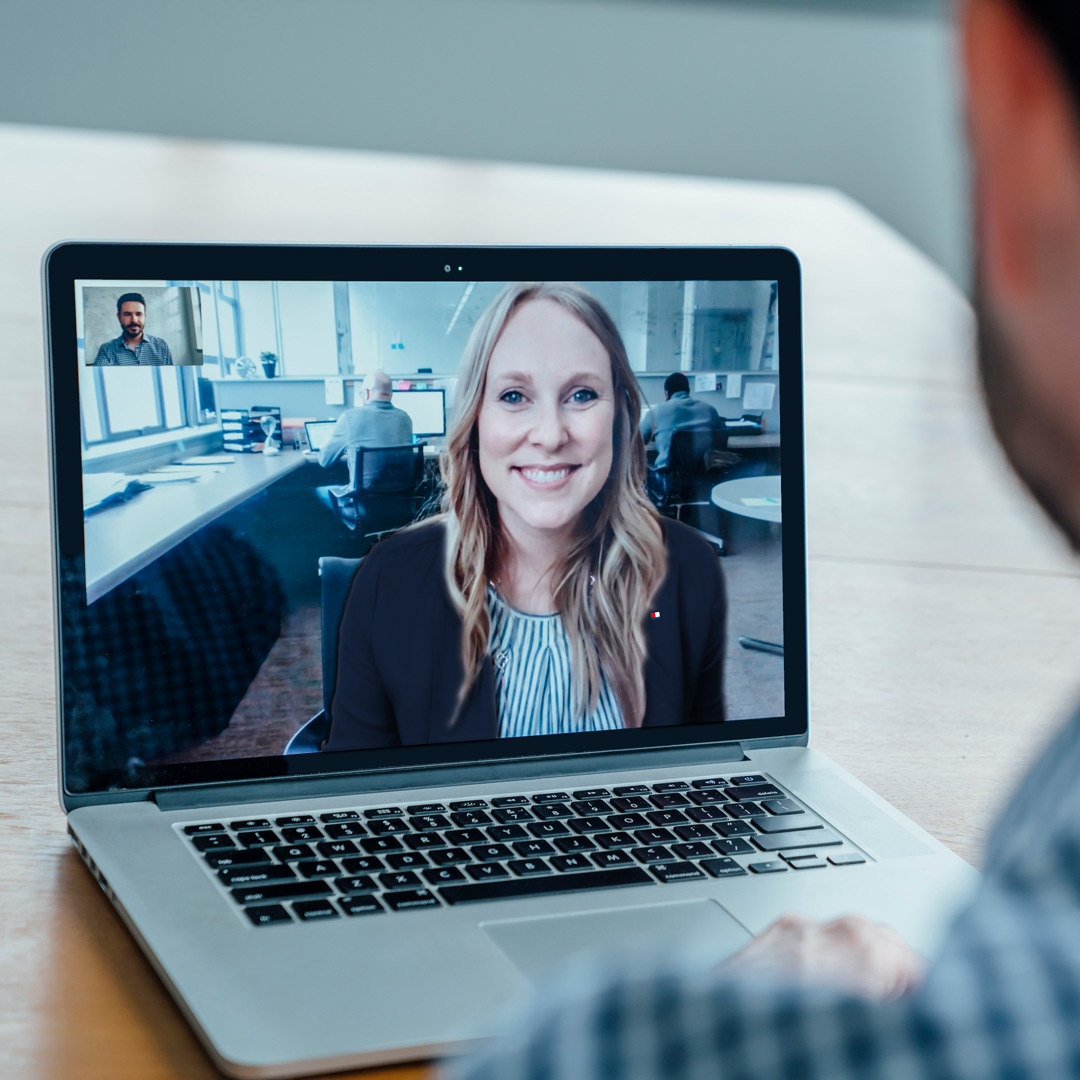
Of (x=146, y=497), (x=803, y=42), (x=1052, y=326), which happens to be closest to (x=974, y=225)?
(x=1052, y=326)

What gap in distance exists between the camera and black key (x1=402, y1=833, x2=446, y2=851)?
581 millimetres

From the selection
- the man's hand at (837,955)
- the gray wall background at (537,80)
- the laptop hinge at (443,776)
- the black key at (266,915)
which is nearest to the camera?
the man's hand at (837,955)

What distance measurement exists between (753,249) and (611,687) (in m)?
0.24

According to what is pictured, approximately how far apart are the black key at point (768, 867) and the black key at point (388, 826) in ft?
0.50

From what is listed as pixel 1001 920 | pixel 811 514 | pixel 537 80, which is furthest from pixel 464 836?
pixel 537 80

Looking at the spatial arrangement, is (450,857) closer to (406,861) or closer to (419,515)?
(406,861)

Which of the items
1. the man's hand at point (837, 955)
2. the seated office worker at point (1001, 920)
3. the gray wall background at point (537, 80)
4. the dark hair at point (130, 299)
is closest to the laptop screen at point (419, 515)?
the dark hair at point (130, 299)

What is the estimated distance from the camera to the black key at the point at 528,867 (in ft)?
1.86

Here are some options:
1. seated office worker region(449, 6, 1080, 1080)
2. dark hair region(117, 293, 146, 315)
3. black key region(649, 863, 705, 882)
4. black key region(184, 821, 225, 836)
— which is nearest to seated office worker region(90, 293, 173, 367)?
dark hair region(117, 293, 146, 315)

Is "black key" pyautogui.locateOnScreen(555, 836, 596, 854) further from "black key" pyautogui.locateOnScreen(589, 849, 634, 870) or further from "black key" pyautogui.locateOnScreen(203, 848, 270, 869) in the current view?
"black key" pyautogui.locateOnScreen(203, 848, 270, 869)

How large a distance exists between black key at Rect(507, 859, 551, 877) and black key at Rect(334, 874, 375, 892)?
6 cm

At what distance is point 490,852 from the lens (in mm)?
581

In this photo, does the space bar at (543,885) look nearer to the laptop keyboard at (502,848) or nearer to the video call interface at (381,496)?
the laptop keyboard at (502,848)

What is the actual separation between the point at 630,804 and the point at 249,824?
6.9 inches
